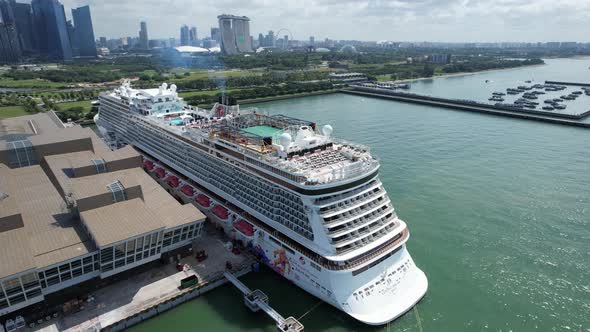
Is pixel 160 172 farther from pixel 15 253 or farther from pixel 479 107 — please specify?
pixel 479 107

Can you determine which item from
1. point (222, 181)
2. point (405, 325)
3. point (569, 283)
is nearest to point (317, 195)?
point (405, 325)

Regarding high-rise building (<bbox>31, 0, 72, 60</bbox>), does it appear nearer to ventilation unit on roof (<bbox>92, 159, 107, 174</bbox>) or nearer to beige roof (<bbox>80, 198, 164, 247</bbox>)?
ventilation unit on roof (<bbox>92, 159, 107, 174</bbox>)

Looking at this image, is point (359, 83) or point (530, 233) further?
point (359, 83)

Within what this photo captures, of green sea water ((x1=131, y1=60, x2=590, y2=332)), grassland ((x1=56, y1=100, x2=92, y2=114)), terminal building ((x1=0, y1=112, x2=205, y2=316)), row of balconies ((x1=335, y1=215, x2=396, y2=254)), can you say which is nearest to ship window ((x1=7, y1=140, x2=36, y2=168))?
terminal building ((x1=0, y1=112, x2=205, y2=316))

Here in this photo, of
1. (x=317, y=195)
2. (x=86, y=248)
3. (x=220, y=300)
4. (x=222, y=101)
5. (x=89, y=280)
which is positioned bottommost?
(x=220, y=300)

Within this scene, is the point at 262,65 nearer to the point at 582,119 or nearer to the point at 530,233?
the point at 582,119

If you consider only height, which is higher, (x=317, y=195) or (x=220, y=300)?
(x=317, y=195)

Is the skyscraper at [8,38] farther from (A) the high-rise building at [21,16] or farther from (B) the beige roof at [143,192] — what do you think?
(B) the beige roof at [143,192]

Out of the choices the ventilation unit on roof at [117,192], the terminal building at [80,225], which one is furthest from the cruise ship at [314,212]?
the ventilation unit on roof at [117,192]
